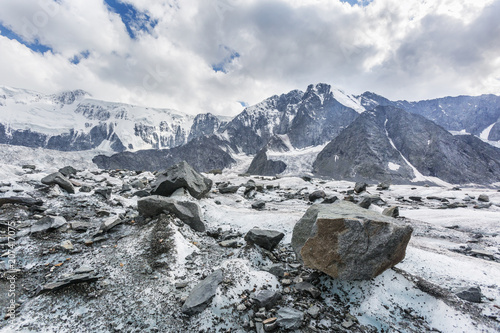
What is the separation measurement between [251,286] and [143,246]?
3.68m

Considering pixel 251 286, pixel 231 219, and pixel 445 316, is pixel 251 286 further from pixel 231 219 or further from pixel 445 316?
pixel 231 219

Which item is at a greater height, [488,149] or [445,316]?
[488,149]

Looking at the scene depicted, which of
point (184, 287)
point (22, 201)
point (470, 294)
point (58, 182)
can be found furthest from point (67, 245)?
point (470, 294)

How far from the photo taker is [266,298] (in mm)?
4988

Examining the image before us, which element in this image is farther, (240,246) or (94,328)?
(240,246)

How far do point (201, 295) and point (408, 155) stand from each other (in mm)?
216207

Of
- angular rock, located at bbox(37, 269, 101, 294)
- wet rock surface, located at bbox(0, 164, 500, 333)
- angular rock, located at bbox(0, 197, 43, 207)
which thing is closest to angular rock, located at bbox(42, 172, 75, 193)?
angular rock, located at bbox(0, 197, 43, 207)

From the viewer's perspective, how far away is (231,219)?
11.2 meters

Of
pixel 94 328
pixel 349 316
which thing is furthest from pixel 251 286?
pixel 94 328

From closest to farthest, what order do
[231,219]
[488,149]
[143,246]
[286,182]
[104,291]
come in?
[104,291] → [143,246] → [231,219] → [286,182] → [488,149]

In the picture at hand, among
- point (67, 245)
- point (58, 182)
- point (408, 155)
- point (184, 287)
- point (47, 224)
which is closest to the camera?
point (184, 287)

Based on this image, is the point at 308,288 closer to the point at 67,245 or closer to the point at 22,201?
the point at 67,245

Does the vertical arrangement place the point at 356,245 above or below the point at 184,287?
above

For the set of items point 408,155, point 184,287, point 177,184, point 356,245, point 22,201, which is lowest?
point 184,287
